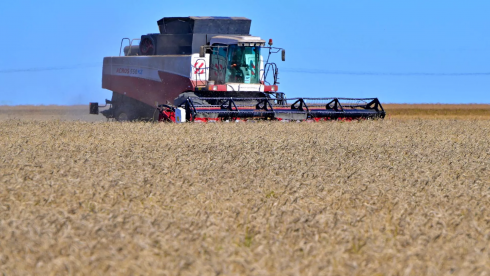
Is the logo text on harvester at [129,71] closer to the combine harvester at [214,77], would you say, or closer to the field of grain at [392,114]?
the combine harvester at [214,77]

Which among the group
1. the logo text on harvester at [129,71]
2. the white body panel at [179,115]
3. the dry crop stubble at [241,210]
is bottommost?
the dry crop stubble at [241,210]

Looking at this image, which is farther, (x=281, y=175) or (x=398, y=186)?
(x=281, y=175)

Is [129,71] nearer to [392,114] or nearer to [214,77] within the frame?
[214,77]

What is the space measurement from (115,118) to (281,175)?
1622cm

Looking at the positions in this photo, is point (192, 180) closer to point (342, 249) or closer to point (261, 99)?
point (342, 249)

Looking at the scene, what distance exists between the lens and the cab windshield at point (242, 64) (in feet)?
59.8

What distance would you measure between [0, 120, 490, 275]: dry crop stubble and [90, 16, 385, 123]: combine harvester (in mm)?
7494

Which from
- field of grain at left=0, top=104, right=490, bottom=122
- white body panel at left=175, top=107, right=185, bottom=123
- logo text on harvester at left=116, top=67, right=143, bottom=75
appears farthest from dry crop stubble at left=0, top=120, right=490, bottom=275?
field of grain at left=0, top=104, right=490, bottom=122

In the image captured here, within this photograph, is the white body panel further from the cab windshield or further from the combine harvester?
the cab windshield

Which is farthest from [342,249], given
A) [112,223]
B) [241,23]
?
[241,23]

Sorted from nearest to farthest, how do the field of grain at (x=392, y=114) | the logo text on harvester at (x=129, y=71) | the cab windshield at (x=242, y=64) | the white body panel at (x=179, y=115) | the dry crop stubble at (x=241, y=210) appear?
the dry crop stubble at (x=241, y=210), the white body panel at (x=179, y=115), the cab windshield at (x=242, y=64), the logo text on harvester at (x=129, y=71), the field of grain at (x=392, y=114)

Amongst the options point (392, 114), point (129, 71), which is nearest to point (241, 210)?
point (129, 71)

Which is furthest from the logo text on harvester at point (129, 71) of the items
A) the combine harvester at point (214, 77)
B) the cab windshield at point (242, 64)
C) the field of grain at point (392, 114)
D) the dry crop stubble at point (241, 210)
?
the dry crop stubble at point (241, 210)

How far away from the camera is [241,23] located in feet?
64.4
